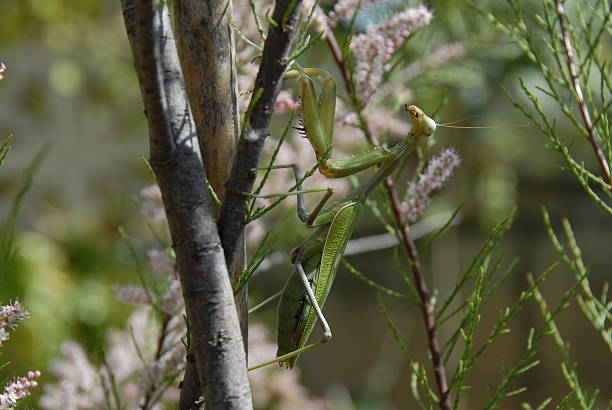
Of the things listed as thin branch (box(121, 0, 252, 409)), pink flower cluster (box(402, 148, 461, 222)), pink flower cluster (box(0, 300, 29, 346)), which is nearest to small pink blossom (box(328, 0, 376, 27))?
pink flower cluster (box(402, 148, 461, 222))

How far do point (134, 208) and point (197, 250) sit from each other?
99cm

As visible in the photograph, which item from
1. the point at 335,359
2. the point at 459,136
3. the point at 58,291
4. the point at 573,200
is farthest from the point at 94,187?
the point at 573,200

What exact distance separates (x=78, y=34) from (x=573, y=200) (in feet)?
6.97

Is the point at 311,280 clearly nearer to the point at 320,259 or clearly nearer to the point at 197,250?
the point at 320,259

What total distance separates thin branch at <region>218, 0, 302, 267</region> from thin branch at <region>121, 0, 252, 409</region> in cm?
2

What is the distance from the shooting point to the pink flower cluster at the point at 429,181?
2.04 ft

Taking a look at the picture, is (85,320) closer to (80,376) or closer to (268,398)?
(268,398)

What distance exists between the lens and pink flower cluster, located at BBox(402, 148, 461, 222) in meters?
0.62

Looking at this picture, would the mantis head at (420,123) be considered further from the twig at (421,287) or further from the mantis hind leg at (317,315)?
the mantis hind leg at (317,315)

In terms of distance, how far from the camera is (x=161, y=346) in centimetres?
68

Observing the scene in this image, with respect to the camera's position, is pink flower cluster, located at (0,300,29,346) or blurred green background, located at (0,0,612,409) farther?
blurred green background, located at (0,0,612,409)

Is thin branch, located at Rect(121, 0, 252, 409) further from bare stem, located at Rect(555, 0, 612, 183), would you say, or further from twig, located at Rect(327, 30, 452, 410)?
bare stem, located at Rect(555, 0, 612, 183)

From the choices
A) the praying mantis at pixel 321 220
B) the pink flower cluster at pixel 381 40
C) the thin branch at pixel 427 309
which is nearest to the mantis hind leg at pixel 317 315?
the praying mantis at pixel 321 220

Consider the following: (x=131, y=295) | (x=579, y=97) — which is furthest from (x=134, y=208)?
(x=579, y=97)
